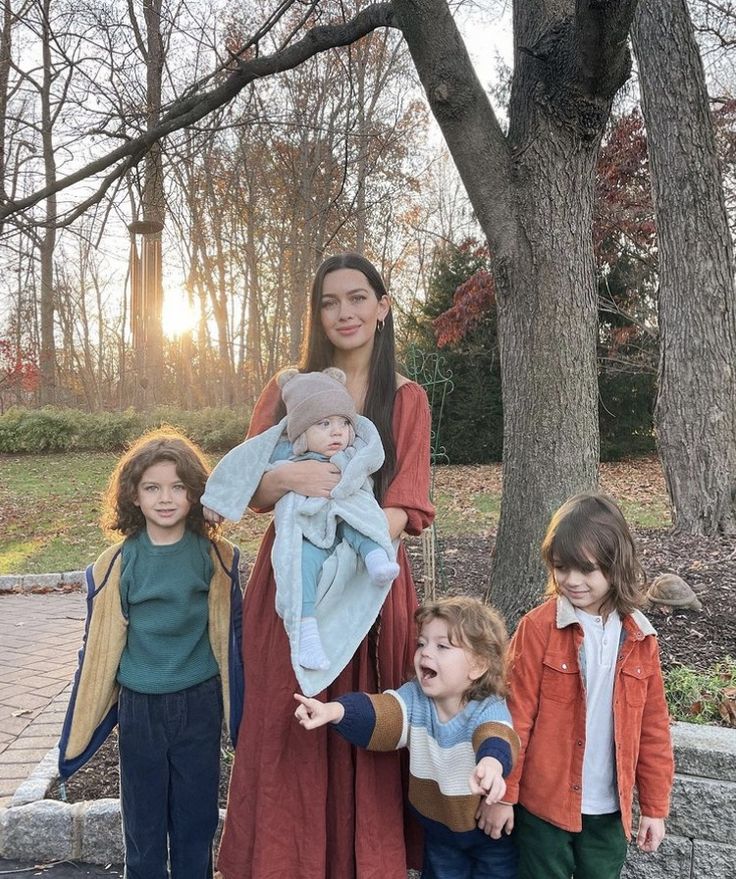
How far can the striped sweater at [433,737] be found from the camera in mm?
1946

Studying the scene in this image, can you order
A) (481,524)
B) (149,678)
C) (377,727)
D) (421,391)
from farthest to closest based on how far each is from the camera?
(481,524), (421,391), (149,678), (377,727)

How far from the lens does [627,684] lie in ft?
6.81

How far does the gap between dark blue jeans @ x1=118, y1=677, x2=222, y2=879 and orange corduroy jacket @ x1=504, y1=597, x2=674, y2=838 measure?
36.1 inches

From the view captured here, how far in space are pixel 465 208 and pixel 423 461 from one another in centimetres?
1803

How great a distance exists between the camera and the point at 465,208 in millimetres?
19062

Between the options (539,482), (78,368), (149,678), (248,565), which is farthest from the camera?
(78,368)

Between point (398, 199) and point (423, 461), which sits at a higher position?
point (398, 199)

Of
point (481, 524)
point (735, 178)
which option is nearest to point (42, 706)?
point (481, 524)

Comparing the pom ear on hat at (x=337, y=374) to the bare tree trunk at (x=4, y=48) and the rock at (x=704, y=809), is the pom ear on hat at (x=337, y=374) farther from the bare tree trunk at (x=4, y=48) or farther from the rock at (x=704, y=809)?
→ the bare tree trunk at (x=4, y=48)

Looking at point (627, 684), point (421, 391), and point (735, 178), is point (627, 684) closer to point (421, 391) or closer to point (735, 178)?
point (421, 391)

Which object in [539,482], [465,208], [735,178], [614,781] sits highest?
[465,208]

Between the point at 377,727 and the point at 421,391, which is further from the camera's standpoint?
the point at 421,391

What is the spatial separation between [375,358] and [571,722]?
4.04 feet

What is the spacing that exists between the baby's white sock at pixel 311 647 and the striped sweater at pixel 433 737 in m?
0.15
